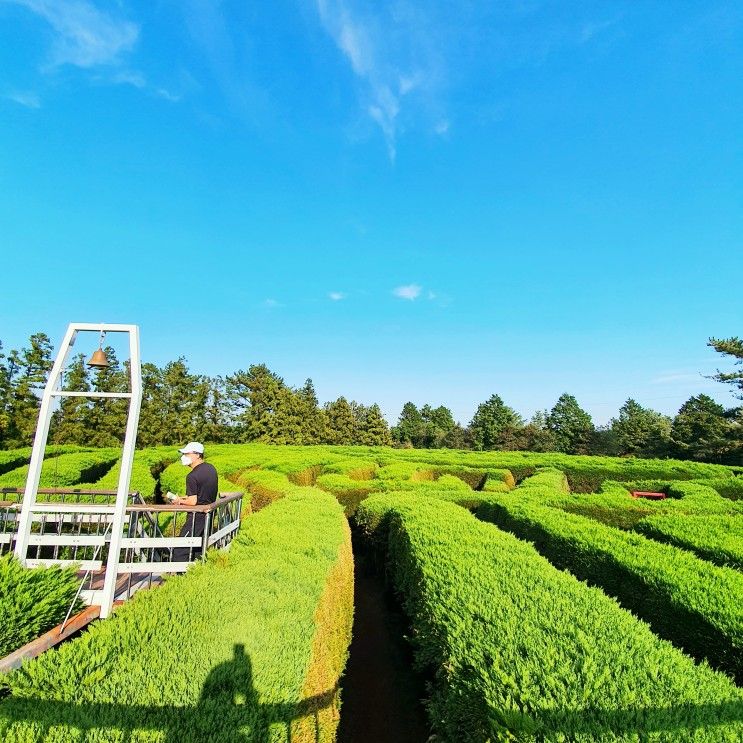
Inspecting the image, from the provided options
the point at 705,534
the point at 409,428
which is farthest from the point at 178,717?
the point at 409,428

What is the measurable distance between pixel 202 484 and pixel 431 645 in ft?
11.6

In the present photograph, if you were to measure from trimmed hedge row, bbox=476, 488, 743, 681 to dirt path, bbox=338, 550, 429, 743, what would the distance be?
3172 millimetres

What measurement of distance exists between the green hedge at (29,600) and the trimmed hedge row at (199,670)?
2.63ft

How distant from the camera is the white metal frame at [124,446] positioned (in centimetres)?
420

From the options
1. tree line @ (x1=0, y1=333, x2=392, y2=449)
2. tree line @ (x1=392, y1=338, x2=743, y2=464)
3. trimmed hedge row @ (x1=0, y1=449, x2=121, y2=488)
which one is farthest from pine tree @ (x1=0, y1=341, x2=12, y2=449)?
tree line @ (x1=392, y1=338, x2=743, y2=464)

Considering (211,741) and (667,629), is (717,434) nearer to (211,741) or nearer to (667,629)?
(667,629)

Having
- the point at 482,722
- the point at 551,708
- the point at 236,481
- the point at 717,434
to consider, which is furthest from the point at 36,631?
the point at 717,434

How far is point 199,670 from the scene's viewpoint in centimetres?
258

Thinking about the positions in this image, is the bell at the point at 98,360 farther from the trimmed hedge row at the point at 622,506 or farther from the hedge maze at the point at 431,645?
the trimmed hedge row at the point at 622,506

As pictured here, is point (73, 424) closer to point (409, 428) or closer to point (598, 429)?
point (409, 428)

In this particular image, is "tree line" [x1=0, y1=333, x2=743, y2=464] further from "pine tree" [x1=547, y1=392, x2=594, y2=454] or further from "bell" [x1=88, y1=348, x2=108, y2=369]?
"bell" [x1=88, y1=348, x2=108, y2=369]

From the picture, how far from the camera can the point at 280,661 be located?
112 inches

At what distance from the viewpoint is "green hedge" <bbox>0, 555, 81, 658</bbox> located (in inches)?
127

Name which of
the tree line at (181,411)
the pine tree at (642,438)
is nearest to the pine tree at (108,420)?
the tree line at (181,411)
